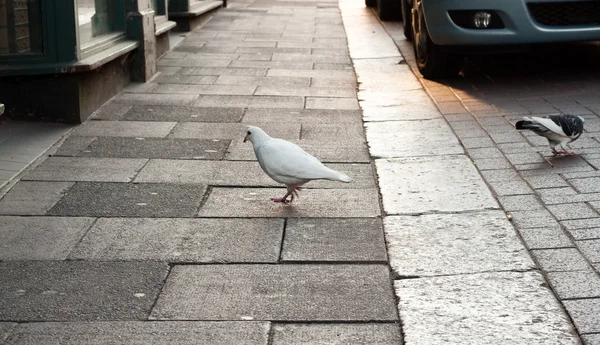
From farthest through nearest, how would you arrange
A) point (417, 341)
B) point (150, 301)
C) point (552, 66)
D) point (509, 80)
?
1. point (552, 66)
2. point (509, 80)
3. point (150, 301)
4. point (417, 341)

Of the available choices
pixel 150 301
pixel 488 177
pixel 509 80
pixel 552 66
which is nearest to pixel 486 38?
pixel 509 80

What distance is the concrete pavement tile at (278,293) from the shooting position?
13.2ft

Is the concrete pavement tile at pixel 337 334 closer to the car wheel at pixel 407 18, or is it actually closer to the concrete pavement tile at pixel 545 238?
the concrete pavement tile at pixel 545 238

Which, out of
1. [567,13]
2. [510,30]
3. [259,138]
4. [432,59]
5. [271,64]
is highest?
[567,13]

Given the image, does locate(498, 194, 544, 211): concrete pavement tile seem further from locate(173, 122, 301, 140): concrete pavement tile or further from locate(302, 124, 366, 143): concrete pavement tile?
locate(173, 122, 301, 140): concrete pavement tile

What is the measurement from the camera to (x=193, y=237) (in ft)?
16.6

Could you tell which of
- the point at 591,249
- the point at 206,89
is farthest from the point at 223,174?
the point at 206,89

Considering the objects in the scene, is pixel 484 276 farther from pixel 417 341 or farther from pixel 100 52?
pixel 100 52

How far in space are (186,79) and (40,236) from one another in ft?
18.2

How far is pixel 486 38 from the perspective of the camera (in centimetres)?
895

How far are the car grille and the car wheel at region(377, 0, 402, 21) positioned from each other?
7.73 metres

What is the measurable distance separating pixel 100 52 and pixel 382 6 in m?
8.74

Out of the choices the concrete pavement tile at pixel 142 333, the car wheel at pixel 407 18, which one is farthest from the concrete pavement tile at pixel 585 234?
the car wheel at pixel 407 18

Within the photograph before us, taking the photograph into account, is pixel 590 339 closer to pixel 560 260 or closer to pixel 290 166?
pixel 560 260
